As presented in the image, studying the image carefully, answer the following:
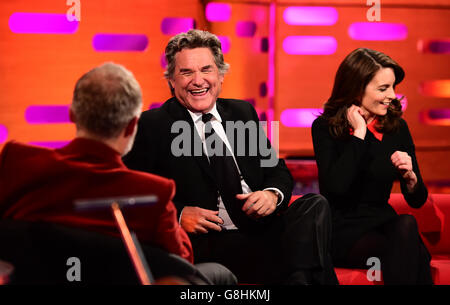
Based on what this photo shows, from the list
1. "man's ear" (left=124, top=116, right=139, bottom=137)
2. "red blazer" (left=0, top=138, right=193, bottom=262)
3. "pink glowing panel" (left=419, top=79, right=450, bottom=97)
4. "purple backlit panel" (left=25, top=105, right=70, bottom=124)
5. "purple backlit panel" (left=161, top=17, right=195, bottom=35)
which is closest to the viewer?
"red blazer" (left=0, top=138, right=193, bottom=262)

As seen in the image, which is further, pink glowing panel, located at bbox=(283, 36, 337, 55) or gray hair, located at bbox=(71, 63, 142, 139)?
pink glowing panel, located at bbox=(283, 36, 337, 55)

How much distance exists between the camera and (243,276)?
2.02 metres

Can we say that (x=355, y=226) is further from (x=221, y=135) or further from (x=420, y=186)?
(x=221, y=135)

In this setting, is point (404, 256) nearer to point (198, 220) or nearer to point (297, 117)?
point (198, 220)

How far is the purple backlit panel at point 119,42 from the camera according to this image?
325cm

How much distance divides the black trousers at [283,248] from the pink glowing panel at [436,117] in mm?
2000

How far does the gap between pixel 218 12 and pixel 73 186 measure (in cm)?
242

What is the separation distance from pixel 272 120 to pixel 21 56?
5.24 feet

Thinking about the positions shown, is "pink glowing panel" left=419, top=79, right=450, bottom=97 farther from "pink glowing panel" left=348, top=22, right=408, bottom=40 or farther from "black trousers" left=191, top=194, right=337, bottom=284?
"black trousers" left=191, top=194, right=337, bottom=284

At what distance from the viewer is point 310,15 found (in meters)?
3.45

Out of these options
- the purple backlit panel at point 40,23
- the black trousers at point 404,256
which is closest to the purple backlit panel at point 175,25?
the purple backlit panel at point 40,23

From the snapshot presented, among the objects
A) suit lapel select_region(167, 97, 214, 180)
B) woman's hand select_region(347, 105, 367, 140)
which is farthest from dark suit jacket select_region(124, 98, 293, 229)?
woman's hand select_region(347, 105, 367, 140)

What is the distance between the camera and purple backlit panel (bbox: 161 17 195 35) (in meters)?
3.34

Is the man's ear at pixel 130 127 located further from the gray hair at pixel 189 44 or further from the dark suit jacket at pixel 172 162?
the gray hair at pixel 189 44
